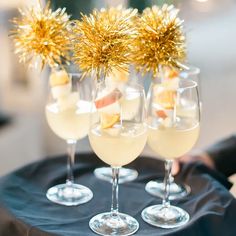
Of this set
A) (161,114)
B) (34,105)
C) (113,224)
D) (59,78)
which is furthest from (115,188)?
(34,105)

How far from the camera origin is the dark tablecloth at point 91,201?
0.97 metres

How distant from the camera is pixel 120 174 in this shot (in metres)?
1.24

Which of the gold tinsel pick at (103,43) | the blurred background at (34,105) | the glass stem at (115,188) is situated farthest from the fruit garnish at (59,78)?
the blurred background at (34,105)

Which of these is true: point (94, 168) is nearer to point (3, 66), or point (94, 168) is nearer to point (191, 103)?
point (191, 103)

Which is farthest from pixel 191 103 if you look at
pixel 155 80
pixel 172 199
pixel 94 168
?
pixel 94 168

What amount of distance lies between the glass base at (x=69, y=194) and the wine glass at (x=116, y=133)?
10 centimetres

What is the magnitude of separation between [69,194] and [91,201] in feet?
0.20

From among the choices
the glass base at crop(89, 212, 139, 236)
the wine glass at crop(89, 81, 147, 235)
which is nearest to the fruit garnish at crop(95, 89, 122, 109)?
the wine glass at crop(89, 81, 147, 235)

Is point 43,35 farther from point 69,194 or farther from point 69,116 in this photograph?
point 69,194

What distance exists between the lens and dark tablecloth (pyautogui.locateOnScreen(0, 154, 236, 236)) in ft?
3.18

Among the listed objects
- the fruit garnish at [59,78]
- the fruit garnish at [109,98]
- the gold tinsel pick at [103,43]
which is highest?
the gold tinsel pick at [103,43]

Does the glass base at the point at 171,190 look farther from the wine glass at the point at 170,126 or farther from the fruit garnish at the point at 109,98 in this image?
the fruit garnish at the point at 109,98

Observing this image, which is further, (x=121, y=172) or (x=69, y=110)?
(x=121, y=172)

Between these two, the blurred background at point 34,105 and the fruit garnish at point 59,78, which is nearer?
the fruit garnish at point 59,78
